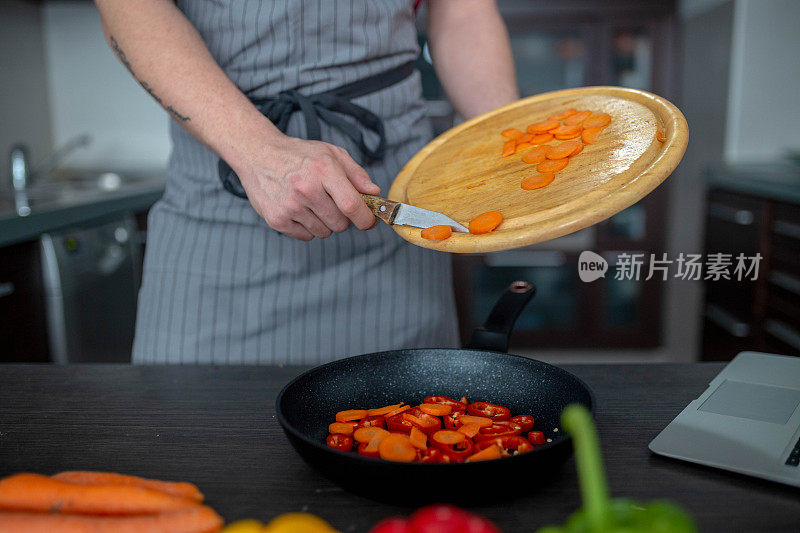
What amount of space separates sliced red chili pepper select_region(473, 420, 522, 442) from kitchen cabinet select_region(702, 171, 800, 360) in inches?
64.4

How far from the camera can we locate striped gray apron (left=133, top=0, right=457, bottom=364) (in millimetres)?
1036

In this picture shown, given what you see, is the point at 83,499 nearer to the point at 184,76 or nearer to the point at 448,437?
the point at 448,437

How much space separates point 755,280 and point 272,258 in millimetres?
1840

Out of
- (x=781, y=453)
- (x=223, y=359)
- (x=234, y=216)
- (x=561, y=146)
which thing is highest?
(x=561, y=146)

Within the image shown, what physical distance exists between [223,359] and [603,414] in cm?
58

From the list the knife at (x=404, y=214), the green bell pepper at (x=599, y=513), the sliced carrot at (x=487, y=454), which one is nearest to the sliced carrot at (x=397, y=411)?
the sliced carrot at (x=487, y=454)

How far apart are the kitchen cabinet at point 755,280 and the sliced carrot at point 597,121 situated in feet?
4.44

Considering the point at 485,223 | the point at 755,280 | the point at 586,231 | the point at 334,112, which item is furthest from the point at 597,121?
the point at 586,231

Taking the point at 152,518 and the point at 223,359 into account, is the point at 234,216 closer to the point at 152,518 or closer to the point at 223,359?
the point at 223,359

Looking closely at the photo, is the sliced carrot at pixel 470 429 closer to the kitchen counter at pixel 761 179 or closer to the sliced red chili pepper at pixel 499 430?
the sliced red chili pepper at pixel 499 430

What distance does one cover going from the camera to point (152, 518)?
17.5 inches

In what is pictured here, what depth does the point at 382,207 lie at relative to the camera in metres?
0.81

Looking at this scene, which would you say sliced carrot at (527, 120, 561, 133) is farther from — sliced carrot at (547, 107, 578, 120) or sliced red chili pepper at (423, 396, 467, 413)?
sliced red chili pepper at (423, 396, 467, 413)

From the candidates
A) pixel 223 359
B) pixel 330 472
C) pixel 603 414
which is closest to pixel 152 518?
pixel 330 472
